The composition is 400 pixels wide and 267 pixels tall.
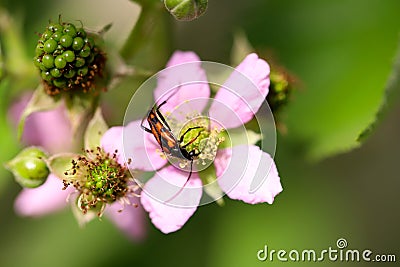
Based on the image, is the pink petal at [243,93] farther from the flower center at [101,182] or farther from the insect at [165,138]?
the flower center at [101,182]

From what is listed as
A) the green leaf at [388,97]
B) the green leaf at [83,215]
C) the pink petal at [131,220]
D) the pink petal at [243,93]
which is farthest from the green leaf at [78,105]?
the green leaf at [388,97]

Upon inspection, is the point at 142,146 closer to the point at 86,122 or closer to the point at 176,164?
the point at 176,164

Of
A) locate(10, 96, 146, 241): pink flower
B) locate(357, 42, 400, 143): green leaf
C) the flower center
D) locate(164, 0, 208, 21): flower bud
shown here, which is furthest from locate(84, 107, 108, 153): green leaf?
locate(357, 42, 400, 143): green leaf

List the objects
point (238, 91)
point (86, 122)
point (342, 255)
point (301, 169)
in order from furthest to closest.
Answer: point (301, 169) → point (342, 255) → point (86, 122) → point (238, 91)

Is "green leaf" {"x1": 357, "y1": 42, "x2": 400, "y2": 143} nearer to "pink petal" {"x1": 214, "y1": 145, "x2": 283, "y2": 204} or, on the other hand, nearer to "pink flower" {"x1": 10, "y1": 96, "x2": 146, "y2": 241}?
"pink petal" {"x1": 214, "y1": 145, "x2": 283, "y2": 204}

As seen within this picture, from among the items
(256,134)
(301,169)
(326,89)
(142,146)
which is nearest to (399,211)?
(301,169)

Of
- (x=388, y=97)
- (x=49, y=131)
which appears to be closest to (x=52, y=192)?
(x=49, y=131)

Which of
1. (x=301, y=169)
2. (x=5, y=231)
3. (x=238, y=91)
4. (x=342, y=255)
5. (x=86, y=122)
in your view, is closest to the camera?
(x=238, y=91)

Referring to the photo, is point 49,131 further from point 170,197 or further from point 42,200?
point 170,197
